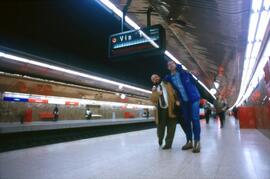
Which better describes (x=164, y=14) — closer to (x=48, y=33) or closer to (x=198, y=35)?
(x=198, y=35)

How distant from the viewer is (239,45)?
7.05 m

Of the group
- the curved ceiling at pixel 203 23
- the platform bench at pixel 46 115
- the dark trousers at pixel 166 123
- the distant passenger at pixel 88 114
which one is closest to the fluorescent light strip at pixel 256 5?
the curved ceiling at pixel 203 23

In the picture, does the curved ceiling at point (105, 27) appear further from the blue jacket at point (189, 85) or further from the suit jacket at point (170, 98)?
the suit jacket at point (170, 98)

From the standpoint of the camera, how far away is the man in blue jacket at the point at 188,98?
365 centimetres

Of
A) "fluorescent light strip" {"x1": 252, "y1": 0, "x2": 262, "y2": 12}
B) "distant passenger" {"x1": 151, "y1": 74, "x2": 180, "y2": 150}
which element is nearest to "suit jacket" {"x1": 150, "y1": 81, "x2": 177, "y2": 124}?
"distant passenger" {"x1": 151, "y1": 74, "x2": 180, "y2": 150}

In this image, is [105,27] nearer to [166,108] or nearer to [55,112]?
[166,108]

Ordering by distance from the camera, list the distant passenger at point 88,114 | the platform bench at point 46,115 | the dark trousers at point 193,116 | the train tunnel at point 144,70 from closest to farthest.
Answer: the train tunnel at point 144,70 → the dark trousers at point 193,116 → the platform bench at point 46,115 → the distant passenger at point 88,114

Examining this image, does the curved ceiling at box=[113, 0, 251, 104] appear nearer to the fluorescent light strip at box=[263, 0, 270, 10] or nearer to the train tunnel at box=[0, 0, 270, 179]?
the train tunnel at box=[0, 0, 270, 179]

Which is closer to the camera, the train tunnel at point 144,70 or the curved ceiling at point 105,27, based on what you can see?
the train tunnel at point 144,70

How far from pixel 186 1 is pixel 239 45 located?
2778mm

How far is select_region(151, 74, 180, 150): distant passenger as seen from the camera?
3.98 m

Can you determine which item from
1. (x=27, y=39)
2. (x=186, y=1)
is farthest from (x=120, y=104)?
(x=186, y=1)

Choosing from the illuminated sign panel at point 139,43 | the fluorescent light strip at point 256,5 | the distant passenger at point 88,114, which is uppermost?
the fluorescent light strip at point 256,5

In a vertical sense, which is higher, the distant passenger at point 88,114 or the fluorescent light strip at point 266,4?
the fluorescent light strip at point 266,4
